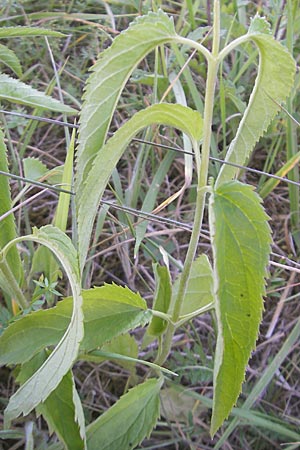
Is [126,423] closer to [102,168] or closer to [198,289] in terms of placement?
[198,289]

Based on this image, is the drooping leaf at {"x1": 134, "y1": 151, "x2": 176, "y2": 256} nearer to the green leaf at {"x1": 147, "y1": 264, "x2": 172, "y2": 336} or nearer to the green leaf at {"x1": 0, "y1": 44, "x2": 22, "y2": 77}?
the green leaf at {"x1": 147, "y1": 264, "x2": 172, "y2": 336}

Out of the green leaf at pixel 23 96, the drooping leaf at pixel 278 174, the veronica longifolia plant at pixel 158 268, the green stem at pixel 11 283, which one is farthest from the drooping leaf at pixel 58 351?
the drooping leaf at pixel 278 174

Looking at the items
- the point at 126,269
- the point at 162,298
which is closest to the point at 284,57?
the point at 162,298

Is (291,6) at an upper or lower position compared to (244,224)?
upper

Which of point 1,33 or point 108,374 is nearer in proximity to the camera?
point 1,33

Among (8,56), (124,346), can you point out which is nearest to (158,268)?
(124,346)

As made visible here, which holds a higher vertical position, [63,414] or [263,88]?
[263,88]

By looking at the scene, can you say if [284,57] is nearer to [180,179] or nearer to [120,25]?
[180,179]
